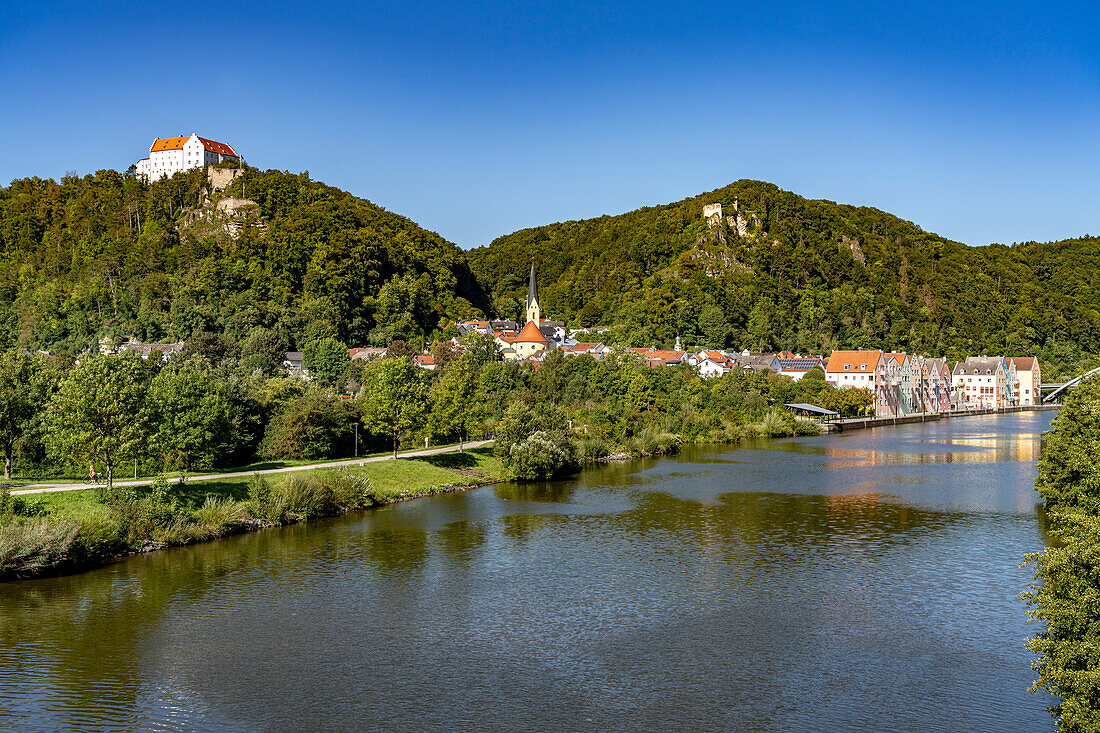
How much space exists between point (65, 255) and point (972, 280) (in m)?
133

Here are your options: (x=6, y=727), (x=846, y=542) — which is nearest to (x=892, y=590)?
(x=846, y=542)

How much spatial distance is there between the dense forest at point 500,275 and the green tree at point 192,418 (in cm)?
4331

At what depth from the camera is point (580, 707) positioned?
50.9 ft

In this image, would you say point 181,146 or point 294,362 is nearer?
point 294,362

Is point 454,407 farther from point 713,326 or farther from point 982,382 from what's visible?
point 982,382

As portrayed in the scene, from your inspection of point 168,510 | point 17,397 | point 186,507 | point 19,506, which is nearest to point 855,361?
point 186,507

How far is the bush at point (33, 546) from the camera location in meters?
22.8

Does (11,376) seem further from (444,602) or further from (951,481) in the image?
(951,481)

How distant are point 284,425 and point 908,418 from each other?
65.0m

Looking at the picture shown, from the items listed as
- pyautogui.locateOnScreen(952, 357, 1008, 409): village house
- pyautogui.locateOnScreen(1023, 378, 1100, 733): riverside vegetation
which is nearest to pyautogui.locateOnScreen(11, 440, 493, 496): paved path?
pyautogui.locateOnScreen(1023, 378, 1100, 733): riverside vegetation

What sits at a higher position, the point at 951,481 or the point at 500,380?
the point at 500,380

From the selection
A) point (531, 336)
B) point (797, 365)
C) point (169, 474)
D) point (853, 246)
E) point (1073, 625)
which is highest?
point (853, 246)

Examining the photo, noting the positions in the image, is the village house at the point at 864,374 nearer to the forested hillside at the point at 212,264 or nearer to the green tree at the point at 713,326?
the green tree at the point at 713,326

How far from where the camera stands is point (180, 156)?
116m
